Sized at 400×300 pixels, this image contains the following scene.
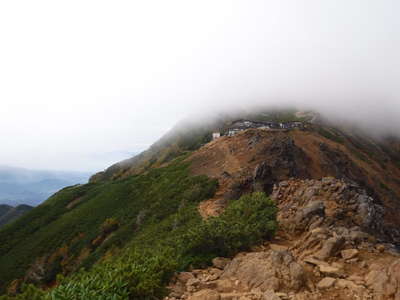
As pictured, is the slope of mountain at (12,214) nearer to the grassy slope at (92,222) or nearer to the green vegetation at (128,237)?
the green vegetation at (128,237)

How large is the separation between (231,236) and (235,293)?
323 centimetres

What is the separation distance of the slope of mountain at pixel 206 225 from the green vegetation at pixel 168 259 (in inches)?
1.3

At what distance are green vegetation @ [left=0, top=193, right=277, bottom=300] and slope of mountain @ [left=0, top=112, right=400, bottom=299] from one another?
3cm

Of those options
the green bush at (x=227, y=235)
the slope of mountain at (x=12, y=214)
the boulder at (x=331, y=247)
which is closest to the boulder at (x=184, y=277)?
the green bush at (x=227, y=235)

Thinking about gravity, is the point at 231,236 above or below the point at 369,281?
above

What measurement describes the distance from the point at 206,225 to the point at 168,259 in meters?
2.68

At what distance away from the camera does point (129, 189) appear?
43688 mm

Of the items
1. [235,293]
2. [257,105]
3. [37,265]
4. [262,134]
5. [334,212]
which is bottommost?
[37,265]

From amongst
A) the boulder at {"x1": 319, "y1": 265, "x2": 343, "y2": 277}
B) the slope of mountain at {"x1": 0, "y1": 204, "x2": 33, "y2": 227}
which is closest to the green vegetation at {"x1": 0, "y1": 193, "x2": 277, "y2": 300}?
the boulder at {"x1": 319, "y1": 265, "x2": 343, "y2": 277}

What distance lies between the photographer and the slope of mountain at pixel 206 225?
742 cm

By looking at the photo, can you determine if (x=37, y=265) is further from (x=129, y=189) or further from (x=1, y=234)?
(x=1, y=234)

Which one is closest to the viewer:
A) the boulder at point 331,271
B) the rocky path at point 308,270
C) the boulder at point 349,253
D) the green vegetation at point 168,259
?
the green vegetation at point 168,259

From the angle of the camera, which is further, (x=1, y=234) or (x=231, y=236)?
(x=1, y=234)

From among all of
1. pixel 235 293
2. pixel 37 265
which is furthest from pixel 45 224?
pixel 235 293
